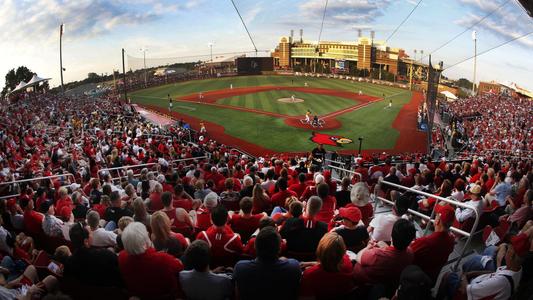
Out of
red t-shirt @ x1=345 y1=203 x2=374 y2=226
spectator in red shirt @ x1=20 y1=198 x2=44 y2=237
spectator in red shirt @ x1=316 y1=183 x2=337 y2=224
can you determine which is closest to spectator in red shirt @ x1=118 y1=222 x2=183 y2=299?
spectator in red shirt @ x1=316 y1=183 x2=337 y2=224

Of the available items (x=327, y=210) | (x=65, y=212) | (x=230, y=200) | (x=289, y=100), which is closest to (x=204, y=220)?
(x=230, y=200)

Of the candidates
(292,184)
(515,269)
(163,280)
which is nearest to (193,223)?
(163,280)

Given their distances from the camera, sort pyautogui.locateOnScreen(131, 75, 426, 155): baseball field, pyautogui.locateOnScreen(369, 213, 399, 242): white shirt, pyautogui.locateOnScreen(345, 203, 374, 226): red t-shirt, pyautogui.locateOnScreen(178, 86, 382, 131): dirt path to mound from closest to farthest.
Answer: pyautogui.locateOnScreen(369, 213, 399, 242): white shirt, pyautogui.locateOnScreen(345, 203, 374, 226): red t-shirt, pyautogui.locateOnScreen(131, 75, 426, 155): baseball field, pyautogui.locateOnScreen(178, 86, 382, 131): dirt path to mound

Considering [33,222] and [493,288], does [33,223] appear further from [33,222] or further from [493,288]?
[493,288]

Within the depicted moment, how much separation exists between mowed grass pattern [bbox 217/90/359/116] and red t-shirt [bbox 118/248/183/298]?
106ft

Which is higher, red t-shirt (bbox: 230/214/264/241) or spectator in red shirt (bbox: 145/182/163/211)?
red t-shirt (bbox: 230/214/264/241)

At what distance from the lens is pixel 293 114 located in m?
35.2

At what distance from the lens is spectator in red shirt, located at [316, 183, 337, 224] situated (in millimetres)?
5426

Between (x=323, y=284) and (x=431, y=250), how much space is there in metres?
1.31

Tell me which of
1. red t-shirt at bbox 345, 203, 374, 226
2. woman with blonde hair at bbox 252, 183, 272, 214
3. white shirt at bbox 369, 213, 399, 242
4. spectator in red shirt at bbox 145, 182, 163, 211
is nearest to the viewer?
white shirt at bbox 369, 213, 399, 242

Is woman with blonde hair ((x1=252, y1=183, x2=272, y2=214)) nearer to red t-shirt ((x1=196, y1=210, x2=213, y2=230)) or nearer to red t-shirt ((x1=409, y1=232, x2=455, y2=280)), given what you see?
A: red t-shirt ((x1=196, y1=210, x2=213, y2=230))

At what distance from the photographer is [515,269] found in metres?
3.29

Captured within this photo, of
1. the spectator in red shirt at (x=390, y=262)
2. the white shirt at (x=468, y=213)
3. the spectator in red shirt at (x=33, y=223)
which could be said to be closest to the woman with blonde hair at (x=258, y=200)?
the spectator in red shirt at (x=390, y=262)

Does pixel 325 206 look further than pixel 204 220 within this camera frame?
Yes
